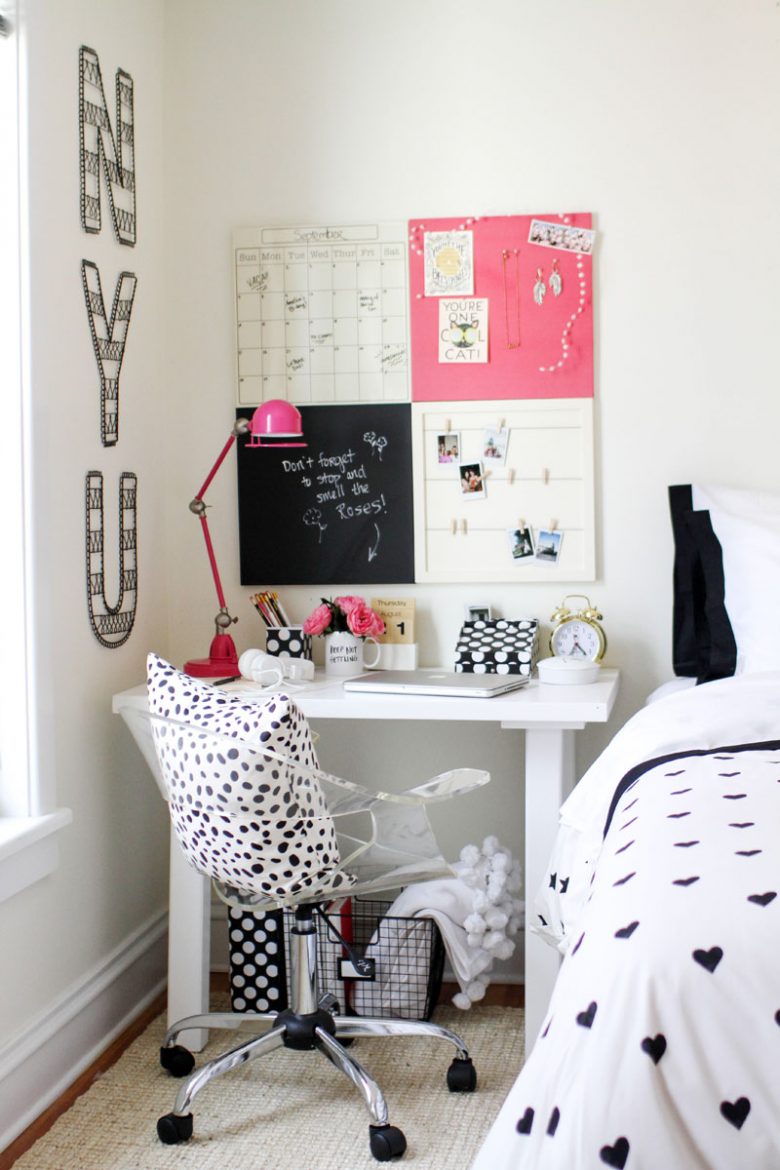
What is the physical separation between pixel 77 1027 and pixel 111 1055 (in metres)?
0.14

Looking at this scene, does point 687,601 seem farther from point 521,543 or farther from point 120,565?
point 120,565

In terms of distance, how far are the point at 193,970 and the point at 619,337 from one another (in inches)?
67.4

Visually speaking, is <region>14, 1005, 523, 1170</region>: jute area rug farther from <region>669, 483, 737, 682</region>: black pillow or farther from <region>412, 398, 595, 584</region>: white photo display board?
<region>412, 398, 595, 584</region>: white photo display board

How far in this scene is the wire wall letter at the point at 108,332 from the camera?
2535 millimetres

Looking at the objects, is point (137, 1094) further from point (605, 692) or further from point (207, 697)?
point (605, 692)

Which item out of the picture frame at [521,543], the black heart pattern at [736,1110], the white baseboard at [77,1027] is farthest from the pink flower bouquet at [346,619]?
the black heart pattern at [736,1110]

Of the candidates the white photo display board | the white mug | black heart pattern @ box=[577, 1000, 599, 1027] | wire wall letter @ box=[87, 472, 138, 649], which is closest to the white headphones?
the white mug

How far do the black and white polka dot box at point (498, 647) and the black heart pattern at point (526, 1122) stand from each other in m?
1.57

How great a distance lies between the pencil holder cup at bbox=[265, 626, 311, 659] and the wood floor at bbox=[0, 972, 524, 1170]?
0.85m

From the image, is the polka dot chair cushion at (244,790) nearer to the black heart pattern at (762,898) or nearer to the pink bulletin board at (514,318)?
the black heart pattern at (762,898)

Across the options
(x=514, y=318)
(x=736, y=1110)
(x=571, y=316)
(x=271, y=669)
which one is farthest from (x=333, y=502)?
(x=736, y=1110)

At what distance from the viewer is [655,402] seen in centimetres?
279

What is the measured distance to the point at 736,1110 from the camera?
3.56 ft

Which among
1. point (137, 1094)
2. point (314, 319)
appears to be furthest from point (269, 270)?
point (137, 1094)
